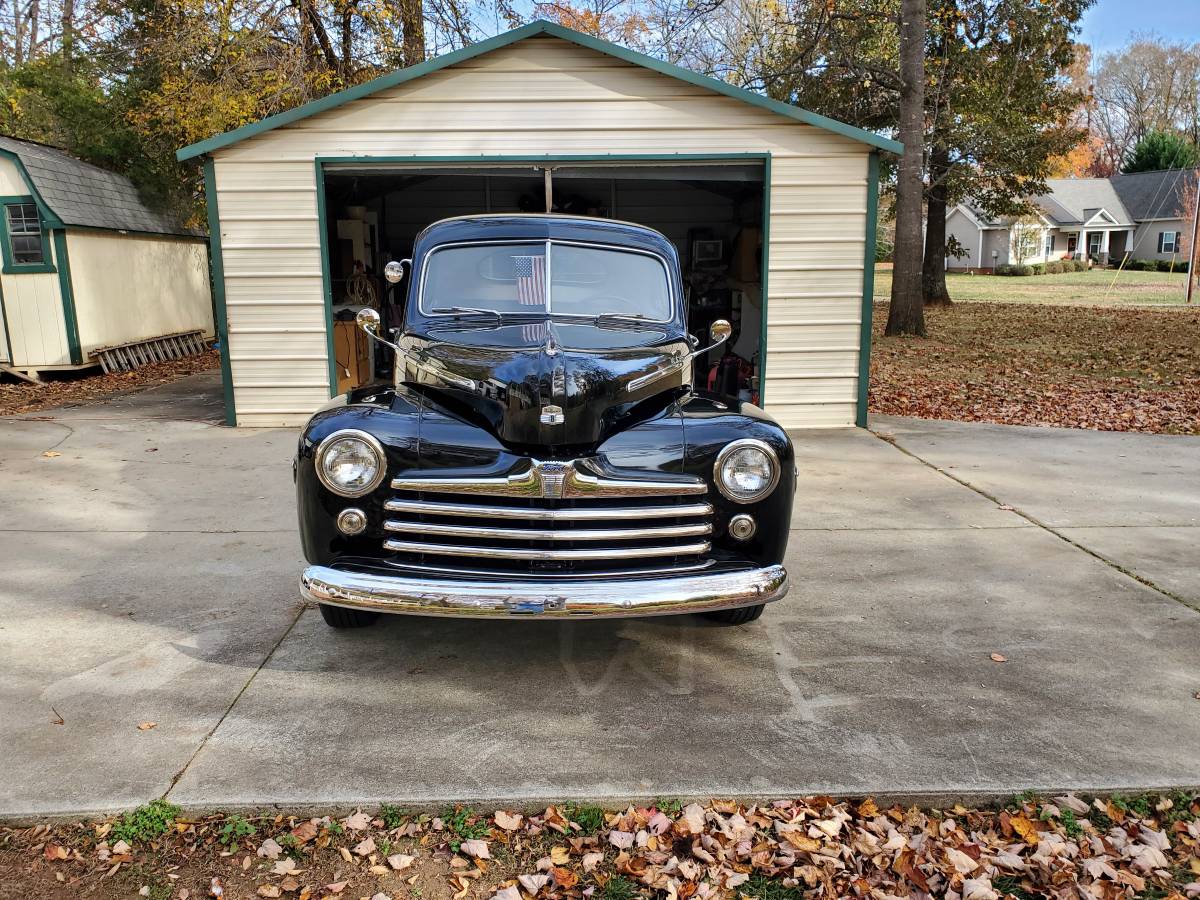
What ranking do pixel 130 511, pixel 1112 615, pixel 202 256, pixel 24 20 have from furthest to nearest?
pixel 24 20, pixel 202 256, pixel 130 511, pixel 1112 615

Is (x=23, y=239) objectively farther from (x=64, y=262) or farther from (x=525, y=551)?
(x=525, y=551)

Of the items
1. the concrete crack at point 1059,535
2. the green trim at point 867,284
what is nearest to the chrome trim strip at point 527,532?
the concrete crack at point 1059,535

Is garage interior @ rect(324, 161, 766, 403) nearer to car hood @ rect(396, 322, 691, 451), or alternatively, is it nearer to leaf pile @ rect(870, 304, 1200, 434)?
leaf pile @ rect(870, 304, 1200, 434)

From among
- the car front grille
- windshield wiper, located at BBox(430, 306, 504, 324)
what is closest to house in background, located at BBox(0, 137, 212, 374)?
windshield wiper, located at BBox(430, 306, 504, 324)

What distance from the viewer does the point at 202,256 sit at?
1919 centimetres

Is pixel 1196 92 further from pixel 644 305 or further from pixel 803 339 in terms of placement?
pixel 644 305

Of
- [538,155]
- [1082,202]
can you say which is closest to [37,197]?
[538,155]

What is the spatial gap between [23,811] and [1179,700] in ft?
14.3

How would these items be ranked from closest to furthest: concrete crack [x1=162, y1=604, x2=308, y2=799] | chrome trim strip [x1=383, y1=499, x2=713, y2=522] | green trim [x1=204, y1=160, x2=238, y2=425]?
concrete crack [x1=162, y1=604, x2=308, y2=799]
chrome trim strip [x1=383, y1=499, x2=713, y2=522]
green trim [x1=204, y1=160, x2=238, y2=425]

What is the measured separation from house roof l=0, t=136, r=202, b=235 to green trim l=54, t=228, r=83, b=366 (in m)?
0.31

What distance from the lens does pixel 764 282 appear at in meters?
9.81

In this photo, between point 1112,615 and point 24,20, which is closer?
point 1112,615

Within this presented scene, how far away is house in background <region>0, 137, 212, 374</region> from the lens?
13586mm

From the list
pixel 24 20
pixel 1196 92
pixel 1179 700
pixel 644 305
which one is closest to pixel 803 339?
pixel 644 305
